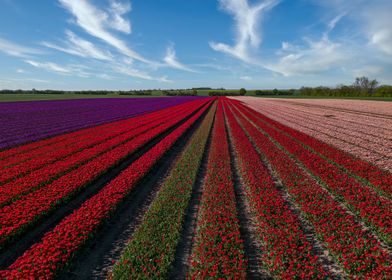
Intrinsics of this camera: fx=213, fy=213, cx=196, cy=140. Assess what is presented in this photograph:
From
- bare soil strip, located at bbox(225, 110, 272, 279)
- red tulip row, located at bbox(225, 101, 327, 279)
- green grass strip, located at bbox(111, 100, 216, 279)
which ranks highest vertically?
red tulip row, located at bbox(225, 101, 327, 279)

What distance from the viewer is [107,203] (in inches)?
344

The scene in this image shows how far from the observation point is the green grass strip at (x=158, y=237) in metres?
5.60

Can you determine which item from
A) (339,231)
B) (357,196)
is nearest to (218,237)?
(339,231)

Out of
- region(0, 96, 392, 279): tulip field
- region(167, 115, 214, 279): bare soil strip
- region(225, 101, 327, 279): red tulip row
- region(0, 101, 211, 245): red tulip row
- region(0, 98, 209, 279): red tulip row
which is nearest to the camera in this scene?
region(0, 98, 209, 279): red tulip row

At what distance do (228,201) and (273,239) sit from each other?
2740mm

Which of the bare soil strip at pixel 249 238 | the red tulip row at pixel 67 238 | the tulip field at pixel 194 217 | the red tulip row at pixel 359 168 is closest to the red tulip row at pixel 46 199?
the tulip field at pixel 194 217

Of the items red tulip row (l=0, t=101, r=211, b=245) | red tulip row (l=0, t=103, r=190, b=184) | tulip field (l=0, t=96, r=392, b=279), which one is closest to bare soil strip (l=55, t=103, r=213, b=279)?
tulip field (l=0, t=96, r=392, b=279)

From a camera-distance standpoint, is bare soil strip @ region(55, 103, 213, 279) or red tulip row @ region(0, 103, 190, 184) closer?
bare soil strip @ region(55, 103, 213, 279)

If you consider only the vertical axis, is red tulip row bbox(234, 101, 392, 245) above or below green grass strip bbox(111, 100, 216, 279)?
above

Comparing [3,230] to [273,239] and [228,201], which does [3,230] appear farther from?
[273,239]

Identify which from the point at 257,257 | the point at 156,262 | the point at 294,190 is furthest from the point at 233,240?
the point at 294,190

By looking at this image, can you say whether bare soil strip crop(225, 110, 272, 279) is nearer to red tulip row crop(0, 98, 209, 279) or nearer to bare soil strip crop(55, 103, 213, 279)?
bare soil strip crop(55, 103, 213, 279)

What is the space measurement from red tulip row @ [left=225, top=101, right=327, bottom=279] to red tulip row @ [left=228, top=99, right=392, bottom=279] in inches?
27.2

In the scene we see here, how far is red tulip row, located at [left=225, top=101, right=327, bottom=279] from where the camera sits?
218 inches
